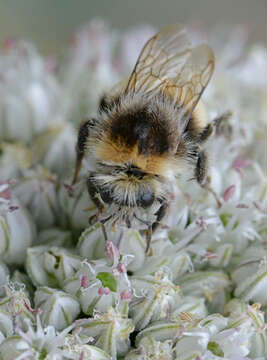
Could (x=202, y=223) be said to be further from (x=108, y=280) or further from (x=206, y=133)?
(x=108, y=280)

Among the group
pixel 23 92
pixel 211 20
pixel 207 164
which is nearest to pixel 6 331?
pixel 207 164

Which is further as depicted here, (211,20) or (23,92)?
(211,20)

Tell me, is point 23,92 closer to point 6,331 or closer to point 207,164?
point 207,164

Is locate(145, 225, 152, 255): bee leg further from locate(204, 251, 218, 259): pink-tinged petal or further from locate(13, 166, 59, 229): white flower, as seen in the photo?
locate(13, 166, 59, 229): white flower

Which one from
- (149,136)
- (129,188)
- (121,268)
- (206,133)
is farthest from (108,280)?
(206,133)

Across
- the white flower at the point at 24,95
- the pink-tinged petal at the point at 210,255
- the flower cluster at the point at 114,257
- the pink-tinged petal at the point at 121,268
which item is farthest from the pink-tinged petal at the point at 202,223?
the white flower at the point at 24,95

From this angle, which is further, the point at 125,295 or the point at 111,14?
the point at 111,14
